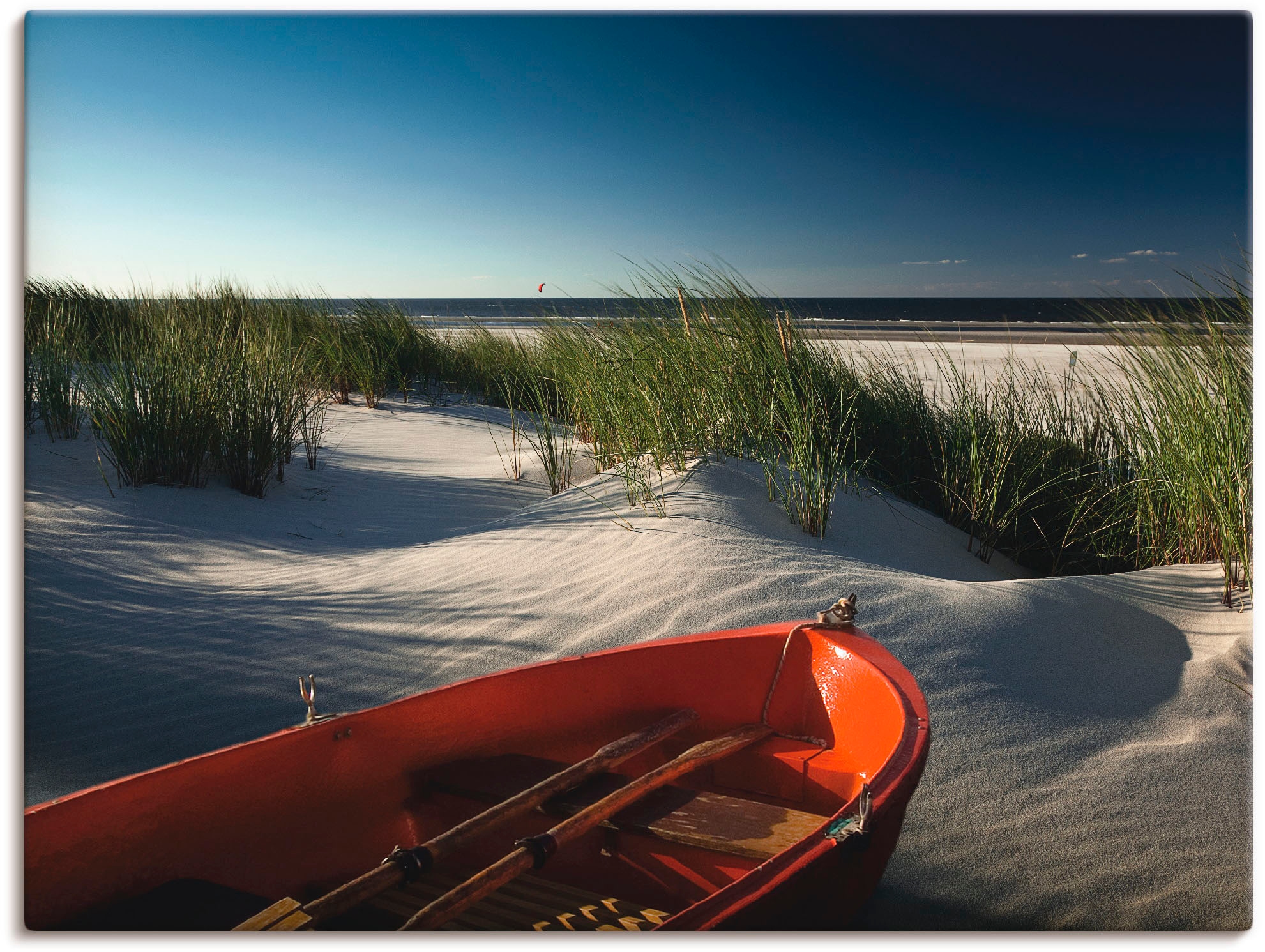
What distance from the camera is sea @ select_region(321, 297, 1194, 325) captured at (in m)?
4.22

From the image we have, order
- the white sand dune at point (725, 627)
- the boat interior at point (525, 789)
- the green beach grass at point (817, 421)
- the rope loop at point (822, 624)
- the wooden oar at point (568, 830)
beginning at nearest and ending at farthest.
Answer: the wooden oar at point (568, 830)
the boat interior at point (525, 789)
the white sand dune at point (725, 627)
the rope loop at point (822, 624)
the green beach grass at point (817, 421)

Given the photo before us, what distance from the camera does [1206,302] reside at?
110 inches

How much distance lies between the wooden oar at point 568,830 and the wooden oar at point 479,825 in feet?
0.20

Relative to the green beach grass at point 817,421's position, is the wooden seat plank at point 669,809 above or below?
below

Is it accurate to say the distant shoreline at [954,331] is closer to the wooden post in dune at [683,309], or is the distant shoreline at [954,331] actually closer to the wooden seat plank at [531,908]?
the wooden post in dune at [683,309]

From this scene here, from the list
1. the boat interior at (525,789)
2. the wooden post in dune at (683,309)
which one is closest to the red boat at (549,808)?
the boat interior at (525,789)

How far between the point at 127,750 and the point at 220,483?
2256 mm

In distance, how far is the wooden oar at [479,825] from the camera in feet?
3.74

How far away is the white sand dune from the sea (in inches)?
44.7

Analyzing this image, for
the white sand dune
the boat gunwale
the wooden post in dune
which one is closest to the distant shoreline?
the wooden post in dune

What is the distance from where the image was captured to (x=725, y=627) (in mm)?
2340

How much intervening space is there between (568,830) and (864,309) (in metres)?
40.3

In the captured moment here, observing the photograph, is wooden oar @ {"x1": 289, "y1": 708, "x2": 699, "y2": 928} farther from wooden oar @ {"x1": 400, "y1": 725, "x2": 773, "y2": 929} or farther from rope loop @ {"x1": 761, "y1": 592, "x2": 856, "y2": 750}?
rope loop @ {"x1": 761, "y1": 592, "x2": 856, "y2": 750}

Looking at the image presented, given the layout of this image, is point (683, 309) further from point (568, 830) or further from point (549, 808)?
point (568, 830)
